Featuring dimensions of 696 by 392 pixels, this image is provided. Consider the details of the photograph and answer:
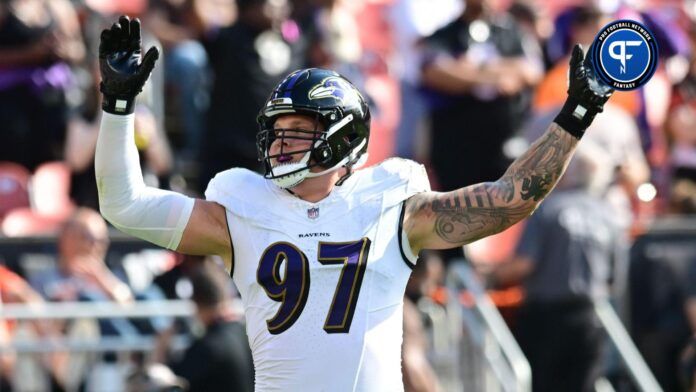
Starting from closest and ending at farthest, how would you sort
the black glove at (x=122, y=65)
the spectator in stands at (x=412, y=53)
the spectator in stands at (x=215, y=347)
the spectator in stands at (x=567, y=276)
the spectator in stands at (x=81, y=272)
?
the black glove at (x=122, y=65) → the spectator in stands at (x=215, y=347) → the spectator in stands at (x=567, y=276) → the spectator in stands at (x=81, y=272) → the spectator in stands at (x=412, y=53)

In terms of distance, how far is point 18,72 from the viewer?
1048 cm

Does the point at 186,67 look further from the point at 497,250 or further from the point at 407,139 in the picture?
the point at 497,250

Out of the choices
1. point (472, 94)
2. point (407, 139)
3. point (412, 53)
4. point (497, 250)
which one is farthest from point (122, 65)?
point (497, 250)

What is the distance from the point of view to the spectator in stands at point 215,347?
832cm

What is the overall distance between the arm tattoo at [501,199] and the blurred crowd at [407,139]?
3135 mm

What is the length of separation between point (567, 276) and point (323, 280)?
4.01m

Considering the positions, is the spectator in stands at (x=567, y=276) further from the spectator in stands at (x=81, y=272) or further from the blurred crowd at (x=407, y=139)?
the spectator in stands at (x=81, y=272)

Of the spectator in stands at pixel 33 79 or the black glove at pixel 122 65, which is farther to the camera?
the spectator in stands at pixel 33 79

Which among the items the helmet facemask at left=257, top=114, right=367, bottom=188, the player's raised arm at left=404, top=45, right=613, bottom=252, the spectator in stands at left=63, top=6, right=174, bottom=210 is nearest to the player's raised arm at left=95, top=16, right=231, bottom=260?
the helmet facemask at left=257, top=114, right=367, bottom=188

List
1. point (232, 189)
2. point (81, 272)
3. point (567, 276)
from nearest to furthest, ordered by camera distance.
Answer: point (232, 189) → point (567, 276) → point (81, 272)

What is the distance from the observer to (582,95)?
5.20 meters

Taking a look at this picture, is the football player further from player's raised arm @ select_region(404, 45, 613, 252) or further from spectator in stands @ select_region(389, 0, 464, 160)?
spectator in stands @ select_region(389, 0, 464, 160)

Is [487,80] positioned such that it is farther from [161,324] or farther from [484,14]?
[161,324]
